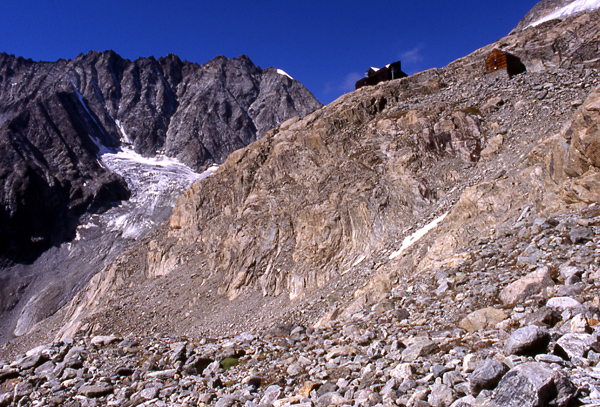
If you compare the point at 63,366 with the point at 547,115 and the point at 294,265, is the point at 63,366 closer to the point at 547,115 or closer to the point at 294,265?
the point at 294,265

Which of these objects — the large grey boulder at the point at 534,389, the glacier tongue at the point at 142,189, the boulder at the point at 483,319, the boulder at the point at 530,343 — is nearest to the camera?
the large grey boulder at the point at 534,389

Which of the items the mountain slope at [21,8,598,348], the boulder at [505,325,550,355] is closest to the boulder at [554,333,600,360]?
the boulder at [505,325,550,355]

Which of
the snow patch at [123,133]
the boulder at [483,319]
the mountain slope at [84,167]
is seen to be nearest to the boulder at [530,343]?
the boulder at [483,319]

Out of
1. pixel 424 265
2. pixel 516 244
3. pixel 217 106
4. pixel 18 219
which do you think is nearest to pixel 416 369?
pixel 516 244

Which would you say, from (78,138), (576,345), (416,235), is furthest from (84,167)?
(576,345)

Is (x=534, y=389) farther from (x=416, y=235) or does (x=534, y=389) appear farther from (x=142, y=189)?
(x=142, y=189)

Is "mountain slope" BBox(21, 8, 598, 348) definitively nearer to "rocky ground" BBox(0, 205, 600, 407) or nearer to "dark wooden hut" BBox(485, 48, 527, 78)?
"dark wooden hut" BBox(485, 48, 527, 78)

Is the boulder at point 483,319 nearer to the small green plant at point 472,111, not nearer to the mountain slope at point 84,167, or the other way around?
the small green plant at point 472,111
